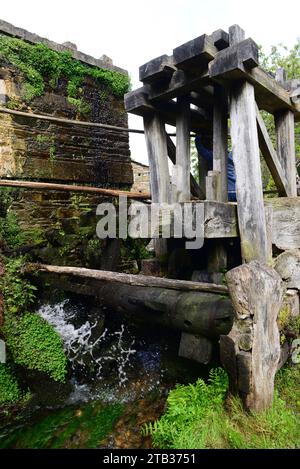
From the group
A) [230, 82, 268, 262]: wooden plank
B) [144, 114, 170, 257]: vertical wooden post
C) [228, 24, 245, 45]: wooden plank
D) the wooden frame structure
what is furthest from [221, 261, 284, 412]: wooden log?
[228, 24, 245, 45]: wooden plank

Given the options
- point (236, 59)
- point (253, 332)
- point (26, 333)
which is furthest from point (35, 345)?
point (236, 59)

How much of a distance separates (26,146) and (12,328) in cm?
341

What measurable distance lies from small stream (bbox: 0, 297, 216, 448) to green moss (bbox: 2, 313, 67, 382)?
0.13 m

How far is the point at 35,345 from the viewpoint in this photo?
12.5 ft

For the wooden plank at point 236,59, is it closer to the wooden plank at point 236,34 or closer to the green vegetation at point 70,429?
the wooden plank at point 236,34

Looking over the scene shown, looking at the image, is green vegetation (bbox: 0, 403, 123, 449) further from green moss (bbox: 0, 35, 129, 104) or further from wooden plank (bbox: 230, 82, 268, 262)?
green moss (bbox: 0, 35, 129, 104)

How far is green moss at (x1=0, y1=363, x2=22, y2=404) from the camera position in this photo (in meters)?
3.42

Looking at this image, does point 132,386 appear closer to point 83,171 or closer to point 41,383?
point 41,383

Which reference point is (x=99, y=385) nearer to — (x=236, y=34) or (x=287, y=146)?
(x=287, y=146)

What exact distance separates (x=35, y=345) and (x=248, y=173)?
303 cm

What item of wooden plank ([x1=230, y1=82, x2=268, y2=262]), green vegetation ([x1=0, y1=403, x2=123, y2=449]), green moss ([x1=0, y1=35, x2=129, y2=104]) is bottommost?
green vegetation ([x1=0, y1=403, x2=123, y2=449])

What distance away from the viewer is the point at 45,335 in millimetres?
3939

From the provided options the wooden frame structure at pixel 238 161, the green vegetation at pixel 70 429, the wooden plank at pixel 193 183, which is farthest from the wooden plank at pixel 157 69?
the green vegetation at pixel 70 429
